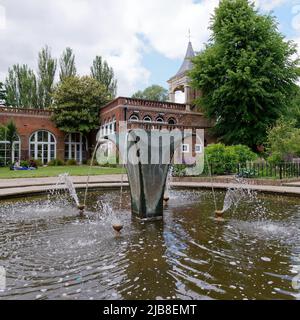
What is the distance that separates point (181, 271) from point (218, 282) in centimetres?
49

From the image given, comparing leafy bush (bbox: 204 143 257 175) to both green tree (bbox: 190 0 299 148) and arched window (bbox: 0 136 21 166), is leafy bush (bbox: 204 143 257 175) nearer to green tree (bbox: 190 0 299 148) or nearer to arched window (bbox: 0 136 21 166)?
green tree (bbox: 190 0 299 148)

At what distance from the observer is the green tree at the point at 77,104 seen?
95.6 feet

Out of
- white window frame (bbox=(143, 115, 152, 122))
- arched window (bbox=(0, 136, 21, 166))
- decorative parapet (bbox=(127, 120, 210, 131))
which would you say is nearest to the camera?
decorative parapet (bbox=(127, 120, 210, 131))

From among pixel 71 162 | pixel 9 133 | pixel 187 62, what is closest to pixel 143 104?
pixel 71 162

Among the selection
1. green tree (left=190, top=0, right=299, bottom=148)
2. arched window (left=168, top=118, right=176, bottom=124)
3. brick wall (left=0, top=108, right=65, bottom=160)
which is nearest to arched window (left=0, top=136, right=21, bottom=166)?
brick wall (left=0, top=108, right=65, bottom=160)

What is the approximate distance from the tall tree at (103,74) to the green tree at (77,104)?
37.1 feet

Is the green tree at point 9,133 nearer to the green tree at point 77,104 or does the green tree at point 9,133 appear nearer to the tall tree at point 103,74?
the green tree at point 77,104

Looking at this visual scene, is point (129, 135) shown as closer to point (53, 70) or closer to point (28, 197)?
point (28, 197)

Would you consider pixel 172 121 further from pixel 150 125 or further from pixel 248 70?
pixel 248 70

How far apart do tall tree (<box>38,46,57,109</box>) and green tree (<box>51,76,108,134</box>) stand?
877 cm

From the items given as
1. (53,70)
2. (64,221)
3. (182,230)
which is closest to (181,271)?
(182,230)

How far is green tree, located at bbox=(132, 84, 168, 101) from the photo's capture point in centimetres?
5838

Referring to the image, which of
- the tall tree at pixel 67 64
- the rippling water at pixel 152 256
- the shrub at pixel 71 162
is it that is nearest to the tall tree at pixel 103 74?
the tall tree at pixel 67 64
